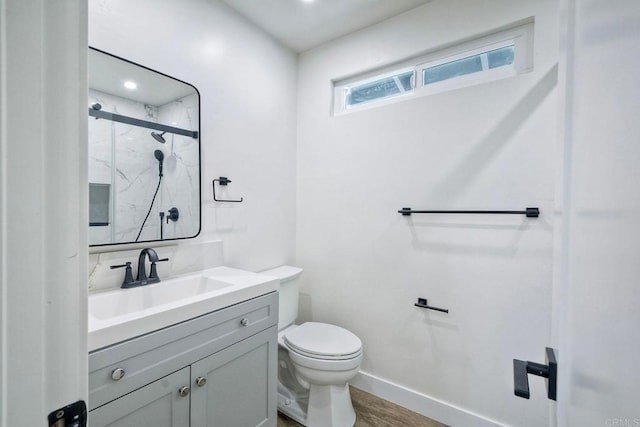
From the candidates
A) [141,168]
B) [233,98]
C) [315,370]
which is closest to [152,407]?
[315,370]

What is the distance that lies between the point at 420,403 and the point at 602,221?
1.93m

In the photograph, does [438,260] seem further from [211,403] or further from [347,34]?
[347,34]

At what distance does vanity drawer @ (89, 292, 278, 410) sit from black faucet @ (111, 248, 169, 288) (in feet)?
1.44

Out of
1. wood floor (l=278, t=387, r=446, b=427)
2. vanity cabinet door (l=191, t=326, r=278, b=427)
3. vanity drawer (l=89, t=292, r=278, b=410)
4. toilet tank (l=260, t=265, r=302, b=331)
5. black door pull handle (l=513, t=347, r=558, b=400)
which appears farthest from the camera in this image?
toilet tank (l=260, t=265, r=302, b=331)

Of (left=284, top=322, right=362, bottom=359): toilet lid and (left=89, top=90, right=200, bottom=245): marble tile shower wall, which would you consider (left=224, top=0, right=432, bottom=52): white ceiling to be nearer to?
(left=89, top=90, right=200, bottom=245): marble tile shower wall

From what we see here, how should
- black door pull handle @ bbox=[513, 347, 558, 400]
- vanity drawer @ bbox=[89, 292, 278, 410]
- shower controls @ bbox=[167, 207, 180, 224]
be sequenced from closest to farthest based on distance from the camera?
black door pull handle @ bbox=[513, 347, 558, 400]
vanity drawer @ bbox=[89, 292, 278, 410]
shower controls @ bbox=[167, 207, 180, 224]

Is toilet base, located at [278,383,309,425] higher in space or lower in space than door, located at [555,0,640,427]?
lower

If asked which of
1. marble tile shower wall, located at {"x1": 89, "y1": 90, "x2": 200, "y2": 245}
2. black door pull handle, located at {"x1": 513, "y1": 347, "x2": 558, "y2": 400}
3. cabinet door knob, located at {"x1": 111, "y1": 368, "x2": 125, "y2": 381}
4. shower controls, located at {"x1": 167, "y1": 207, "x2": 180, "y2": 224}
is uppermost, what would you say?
marble tile shower wall, located at {"x1": 89, "y1": 90, "x2": 200, "y2": 245}

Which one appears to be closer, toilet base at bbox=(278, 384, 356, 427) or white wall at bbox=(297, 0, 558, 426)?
white wall at bbox=(297, 0, 558, 426)

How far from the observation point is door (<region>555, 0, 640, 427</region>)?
27 cm

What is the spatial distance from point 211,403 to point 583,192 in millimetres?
1411

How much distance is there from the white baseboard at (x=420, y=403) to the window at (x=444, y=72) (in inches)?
76.7

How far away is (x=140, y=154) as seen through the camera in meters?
1.43

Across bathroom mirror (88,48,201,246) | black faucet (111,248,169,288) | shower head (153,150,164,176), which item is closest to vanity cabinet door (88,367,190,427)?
black faucet (111,248,169,288)
